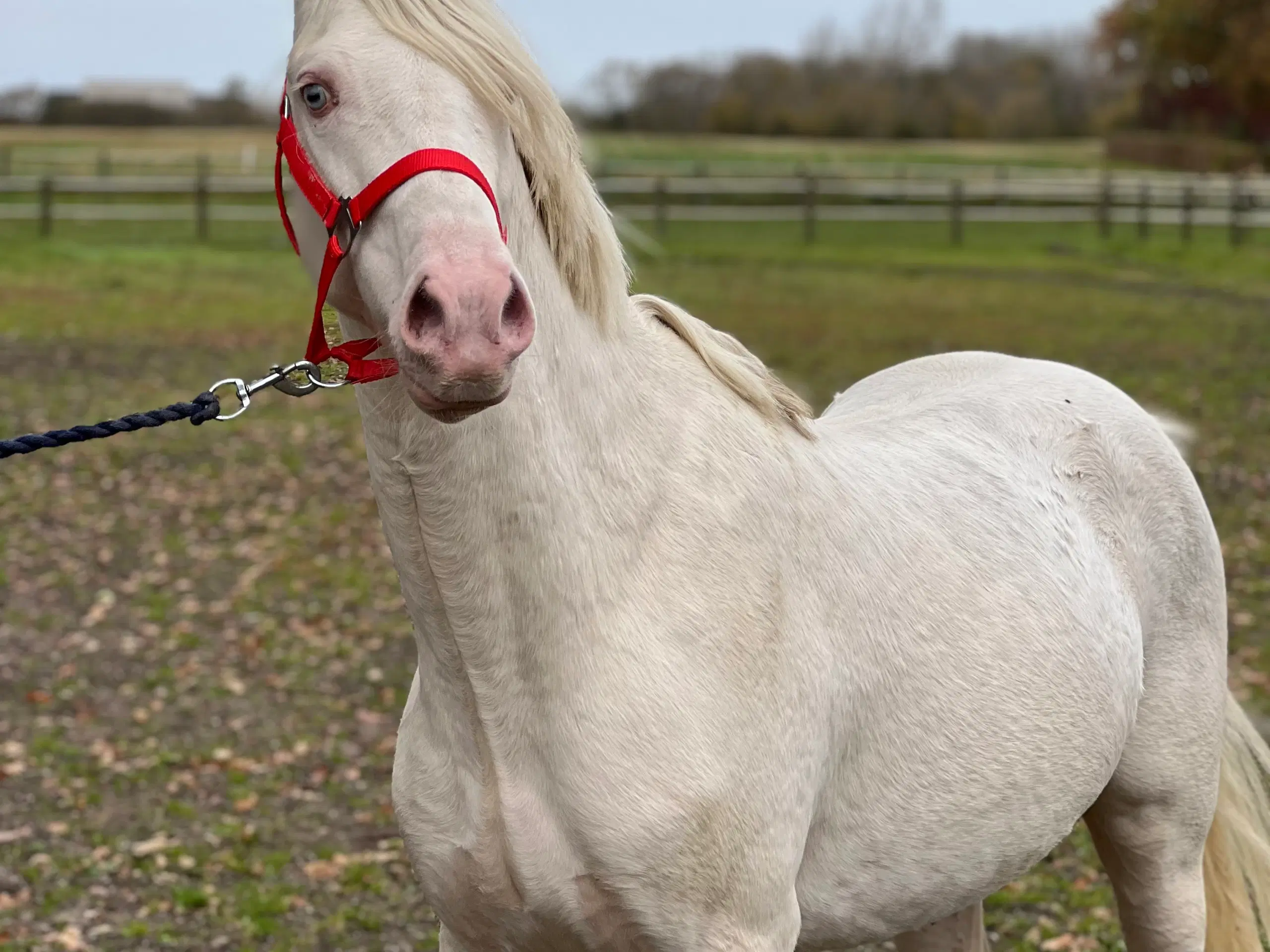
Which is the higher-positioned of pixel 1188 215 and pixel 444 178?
pixel 1188 215

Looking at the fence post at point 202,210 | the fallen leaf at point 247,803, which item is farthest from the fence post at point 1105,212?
the fallen leaf at point 247,803

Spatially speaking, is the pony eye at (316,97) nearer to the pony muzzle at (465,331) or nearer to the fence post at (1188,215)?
the pony muzzle at (465,331)

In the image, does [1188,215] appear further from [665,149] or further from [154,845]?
[154,845]

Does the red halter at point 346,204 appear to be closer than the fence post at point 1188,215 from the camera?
Yes

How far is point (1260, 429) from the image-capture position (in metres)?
10.4

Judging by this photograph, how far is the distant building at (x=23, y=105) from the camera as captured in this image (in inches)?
1452

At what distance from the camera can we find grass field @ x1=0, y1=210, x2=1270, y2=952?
4.56 meters

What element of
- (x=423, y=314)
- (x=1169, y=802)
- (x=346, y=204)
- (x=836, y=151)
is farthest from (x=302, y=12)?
(x=836, y=151)

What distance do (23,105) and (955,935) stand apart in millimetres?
40228

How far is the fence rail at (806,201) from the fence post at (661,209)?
27 mm

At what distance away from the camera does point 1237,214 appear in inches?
901

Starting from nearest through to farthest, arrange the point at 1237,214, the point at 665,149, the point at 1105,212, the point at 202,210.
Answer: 1. the point at 1237,214
2. the point at 202,210
3. the point at 1105,212
4. the point at 665,149

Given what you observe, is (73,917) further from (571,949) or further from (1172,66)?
(1172,66)

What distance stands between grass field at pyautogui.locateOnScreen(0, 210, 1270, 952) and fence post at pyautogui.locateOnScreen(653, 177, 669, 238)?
6.79 m
